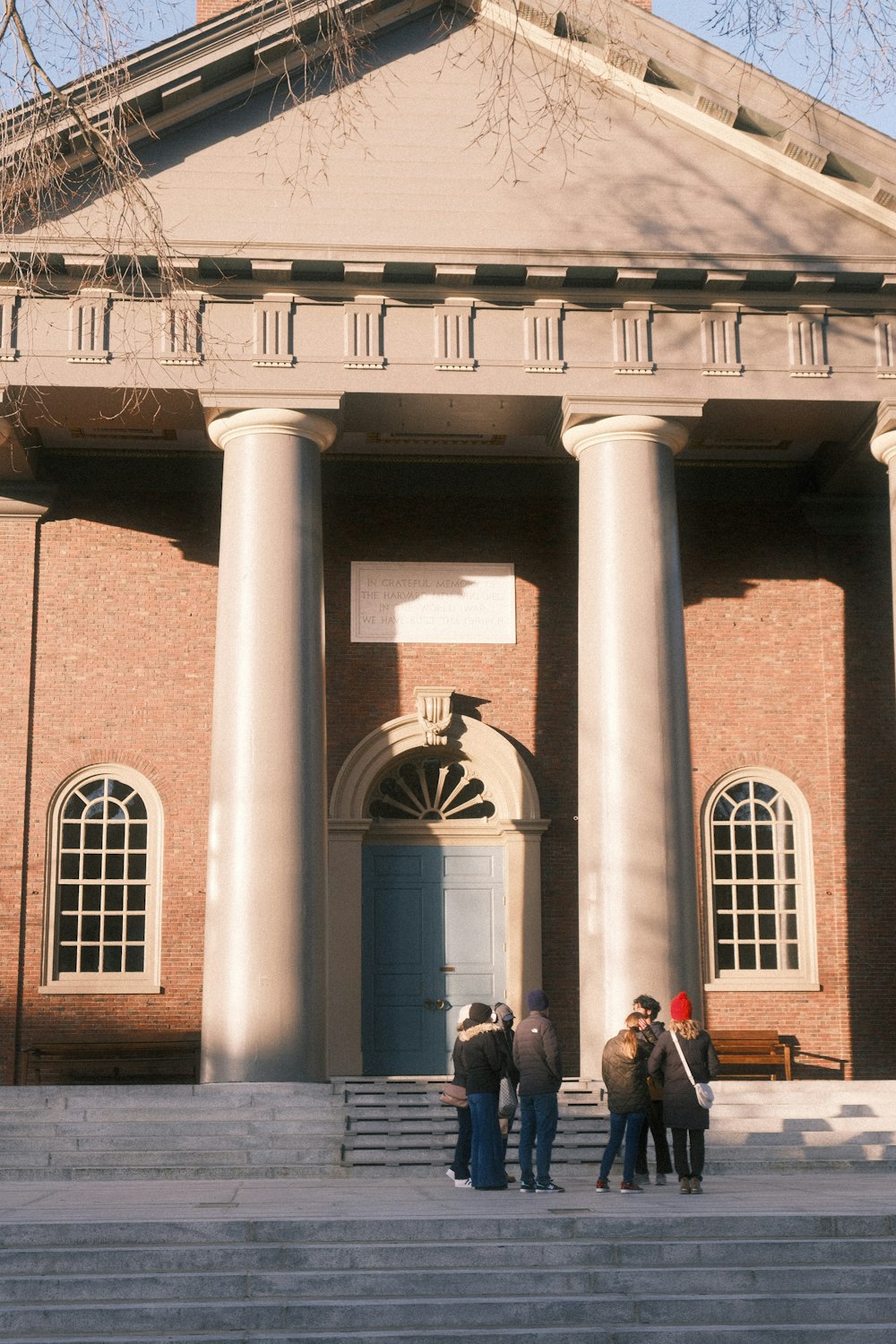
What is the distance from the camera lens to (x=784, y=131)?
782 inches

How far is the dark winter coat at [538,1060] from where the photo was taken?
43.2 ft

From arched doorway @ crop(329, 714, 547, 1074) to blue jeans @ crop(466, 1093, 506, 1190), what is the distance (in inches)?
315

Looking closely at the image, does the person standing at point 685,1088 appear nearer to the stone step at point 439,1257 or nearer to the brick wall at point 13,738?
the stone step at point 439,1257

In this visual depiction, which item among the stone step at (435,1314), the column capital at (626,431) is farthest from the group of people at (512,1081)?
the column capital at (626,431)

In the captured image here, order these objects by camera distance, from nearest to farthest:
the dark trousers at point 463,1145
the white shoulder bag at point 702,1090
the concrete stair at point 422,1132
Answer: the white shoulder bag at point 702,1090 < the dark trousers at point 463,1145 < the concrete stair at point 422,1132

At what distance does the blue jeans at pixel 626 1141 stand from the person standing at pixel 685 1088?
0.86 feet

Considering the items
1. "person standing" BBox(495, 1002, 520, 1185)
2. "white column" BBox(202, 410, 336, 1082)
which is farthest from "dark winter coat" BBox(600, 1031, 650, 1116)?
"white column" BBox(202, 410, 336, 1082)

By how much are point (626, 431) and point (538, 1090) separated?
8817 millimetres

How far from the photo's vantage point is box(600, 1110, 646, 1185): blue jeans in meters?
13.2

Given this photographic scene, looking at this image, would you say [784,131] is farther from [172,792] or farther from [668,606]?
[172,792]

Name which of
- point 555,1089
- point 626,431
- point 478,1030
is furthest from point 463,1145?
point 626,431

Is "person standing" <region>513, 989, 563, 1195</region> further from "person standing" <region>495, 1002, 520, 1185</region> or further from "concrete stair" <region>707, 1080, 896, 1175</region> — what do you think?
"concrete stair" <region>707, 1080, 896, 1175</region>

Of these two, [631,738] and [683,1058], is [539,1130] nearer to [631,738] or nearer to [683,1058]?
[683,1058]

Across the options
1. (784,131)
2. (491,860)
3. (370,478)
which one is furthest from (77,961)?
(784,131)
